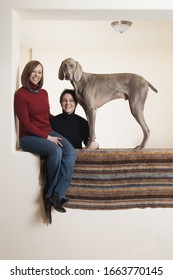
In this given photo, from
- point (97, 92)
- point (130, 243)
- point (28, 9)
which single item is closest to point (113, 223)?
point (130, 243)

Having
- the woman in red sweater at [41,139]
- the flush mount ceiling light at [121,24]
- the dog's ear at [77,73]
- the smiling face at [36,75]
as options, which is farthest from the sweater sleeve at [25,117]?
the flush mount ceiling light at [121,24]

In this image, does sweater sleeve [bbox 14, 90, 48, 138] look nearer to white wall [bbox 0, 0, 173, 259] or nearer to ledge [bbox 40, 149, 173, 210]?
white wall [bbox 0, 0, 173, 259]

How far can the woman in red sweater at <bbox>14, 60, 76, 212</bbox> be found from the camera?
2.12 m

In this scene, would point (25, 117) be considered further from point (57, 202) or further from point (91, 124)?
point (57, 202)

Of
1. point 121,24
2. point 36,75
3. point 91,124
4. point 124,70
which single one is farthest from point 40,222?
point 124,70

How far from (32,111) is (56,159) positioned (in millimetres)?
326

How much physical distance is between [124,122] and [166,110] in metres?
0.68

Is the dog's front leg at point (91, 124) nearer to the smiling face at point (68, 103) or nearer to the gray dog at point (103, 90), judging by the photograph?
the gray dog at point (103, 90)

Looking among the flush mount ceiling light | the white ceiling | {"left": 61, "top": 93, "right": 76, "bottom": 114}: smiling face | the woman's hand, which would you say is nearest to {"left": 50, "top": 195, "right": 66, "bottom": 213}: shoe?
the woman's hand

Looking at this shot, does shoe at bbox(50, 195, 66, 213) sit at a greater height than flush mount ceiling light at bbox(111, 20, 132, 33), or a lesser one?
lesser

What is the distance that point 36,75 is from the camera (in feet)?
7.06

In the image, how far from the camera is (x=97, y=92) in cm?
230

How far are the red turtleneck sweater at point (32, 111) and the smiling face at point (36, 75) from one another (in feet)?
0.22

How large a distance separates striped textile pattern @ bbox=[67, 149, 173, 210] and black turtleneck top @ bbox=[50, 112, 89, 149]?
0.44 ft
